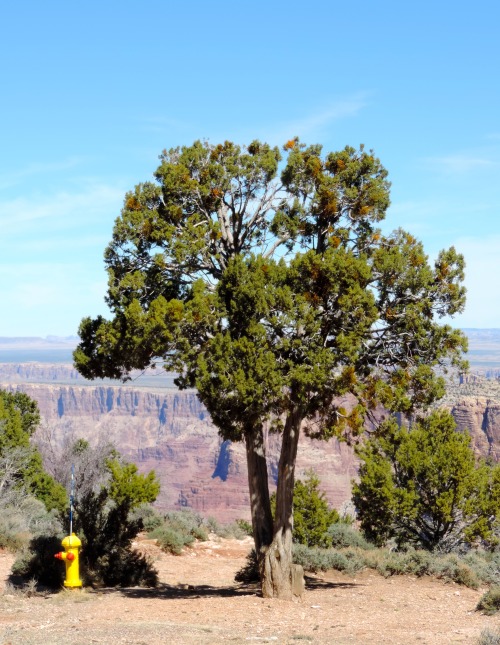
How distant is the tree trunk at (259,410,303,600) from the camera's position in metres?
15.0

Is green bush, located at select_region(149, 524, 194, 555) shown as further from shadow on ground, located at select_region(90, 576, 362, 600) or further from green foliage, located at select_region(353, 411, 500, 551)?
green foliage, located at select_region(353, 411, 500, 551)

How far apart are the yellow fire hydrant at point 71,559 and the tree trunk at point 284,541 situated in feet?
11.7

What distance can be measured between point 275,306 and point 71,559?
6298mm

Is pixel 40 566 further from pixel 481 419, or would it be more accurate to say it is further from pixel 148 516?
pixel 481 419

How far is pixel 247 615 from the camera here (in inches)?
532

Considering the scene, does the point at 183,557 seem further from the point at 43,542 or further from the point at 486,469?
the point at 486,469

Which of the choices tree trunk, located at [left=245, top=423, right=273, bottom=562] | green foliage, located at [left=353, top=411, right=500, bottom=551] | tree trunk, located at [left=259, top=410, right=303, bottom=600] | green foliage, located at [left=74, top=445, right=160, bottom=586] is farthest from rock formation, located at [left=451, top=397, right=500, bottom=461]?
tree trunk, located at [left=259, top=410, right=303, bottom=600]

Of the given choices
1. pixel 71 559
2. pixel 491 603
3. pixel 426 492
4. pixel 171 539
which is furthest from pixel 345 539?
pixel 71 559

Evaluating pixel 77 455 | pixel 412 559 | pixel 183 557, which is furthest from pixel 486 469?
pixel 77 455

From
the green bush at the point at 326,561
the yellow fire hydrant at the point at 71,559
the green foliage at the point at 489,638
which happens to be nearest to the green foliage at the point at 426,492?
the green bush at the point at 326,561

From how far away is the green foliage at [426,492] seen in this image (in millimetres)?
23578

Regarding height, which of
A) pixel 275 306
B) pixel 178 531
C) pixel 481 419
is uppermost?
pixel 275 306

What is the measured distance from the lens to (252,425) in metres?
14.2

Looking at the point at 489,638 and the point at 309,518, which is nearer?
the point at 489,638
